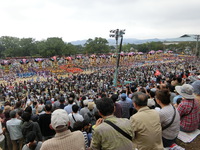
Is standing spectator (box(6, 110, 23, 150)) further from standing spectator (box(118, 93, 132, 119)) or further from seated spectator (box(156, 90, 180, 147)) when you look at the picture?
seated spectator (box(156, 90, 180, 147))

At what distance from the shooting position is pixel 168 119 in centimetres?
235

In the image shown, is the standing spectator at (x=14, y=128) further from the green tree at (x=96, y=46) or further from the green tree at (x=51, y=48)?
the green tree at (x=96, y=46)

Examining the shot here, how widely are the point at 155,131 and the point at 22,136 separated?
2.97m

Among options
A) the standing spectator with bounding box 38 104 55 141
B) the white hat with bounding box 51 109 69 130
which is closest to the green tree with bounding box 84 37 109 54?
the standing spectator with bounding box 38 104 55 141

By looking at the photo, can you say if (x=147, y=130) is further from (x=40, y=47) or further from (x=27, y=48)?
(x=27, y=48)

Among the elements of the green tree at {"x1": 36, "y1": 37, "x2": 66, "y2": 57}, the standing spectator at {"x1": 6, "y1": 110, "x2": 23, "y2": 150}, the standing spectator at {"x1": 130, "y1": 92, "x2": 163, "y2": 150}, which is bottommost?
the standing spectator at {"x1": 6, "y1": 110, "x2": 23, "y2": 150}

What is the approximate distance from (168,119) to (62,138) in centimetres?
167

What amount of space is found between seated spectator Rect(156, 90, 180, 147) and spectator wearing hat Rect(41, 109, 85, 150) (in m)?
1.40

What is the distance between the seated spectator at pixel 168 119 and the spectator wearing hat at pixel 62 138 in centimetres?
140

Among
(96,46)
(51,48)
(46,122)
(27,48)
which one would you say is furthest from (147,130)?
(96,46)

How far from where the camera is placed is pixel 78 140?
5.68ft

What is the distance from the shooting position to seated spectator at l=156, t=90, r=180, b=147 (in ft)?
7.73

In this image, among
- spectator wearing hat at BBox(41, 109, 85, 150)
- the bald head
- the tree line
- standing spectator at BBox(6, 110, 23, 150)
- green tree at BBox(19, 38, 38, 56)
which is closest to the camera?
spectator wearing hat at BBox(41, 109, 85, 150)

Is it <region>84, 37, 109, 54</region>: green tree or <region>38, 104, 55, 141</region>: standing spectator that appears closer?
<region>38, 104, 55, 141</region>: standing spectator
